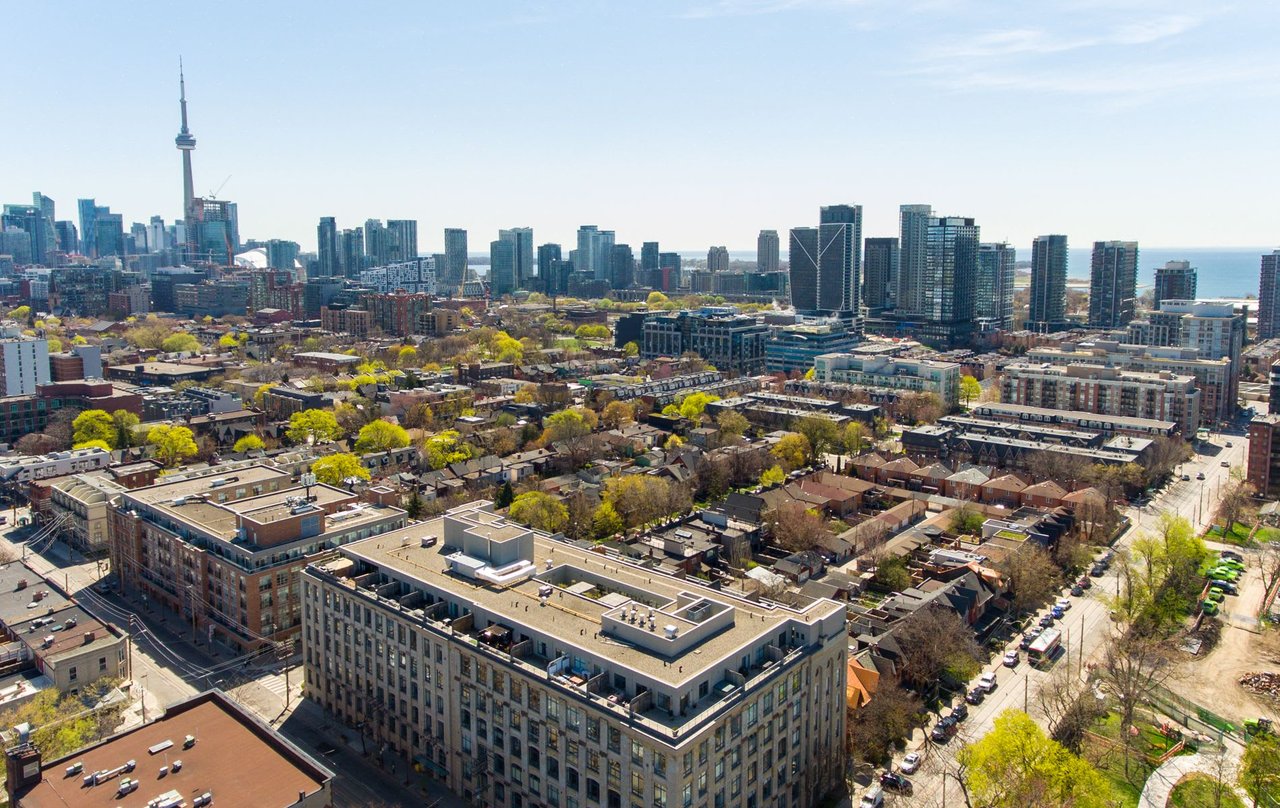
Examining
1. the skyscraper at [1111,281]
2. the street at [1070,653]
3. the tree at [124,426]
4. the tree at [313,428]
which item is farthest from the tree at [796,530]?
the skyscraper at [1111,281]

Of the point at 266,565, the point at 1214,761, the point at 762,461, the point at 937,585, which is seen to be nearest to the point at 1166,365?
the point at 762,461

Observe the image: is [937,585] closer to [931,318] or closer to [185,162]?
[931,318]

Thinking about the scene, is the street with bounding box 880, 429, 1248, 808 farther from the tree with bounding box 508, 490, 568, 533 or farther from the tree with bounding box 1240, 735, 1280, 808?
the tree with bounding box 508, 490, 568, 533

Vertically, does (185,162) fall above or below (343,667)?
above

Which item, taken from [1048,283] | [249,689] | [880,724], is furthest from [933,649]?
[1048,283]

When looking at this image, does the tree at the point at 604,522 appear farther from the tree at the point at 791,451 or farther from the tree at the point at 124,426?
the tree at the point at 124,426

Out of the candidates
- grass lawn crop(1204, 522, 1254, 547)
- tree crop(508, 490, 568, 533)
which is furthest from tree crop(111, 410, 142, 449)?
grass lawn crop(1204, 522, 1254, 547)
